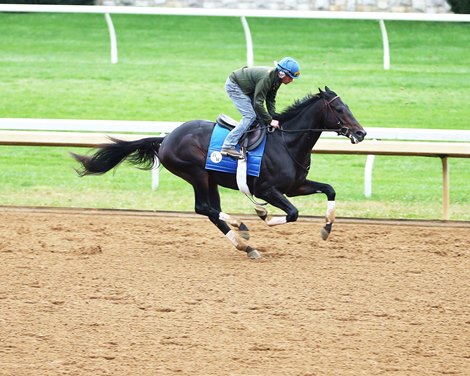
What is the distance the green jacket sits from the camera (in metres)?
9.63

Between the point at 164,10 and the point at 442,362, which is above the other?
the point at 164,10

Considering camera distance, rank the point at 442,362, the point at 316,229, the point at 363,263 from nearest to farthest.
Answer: the point at 442,362 < the point at 363,263 < the point at 316,229

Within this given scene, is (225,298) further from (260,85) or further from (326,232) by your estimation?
(260,85)

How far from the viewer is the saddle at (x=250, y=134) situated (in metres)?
9.86

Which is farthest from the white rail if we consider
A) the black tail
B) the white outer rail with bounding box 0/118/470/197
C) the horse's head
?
the horse's head

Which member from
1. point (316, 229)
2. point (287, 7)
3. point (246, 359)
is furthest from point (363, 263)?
point (287, 7)

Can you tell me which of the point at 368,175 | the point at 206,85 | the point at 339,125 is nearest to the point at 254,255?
the point at 339,125

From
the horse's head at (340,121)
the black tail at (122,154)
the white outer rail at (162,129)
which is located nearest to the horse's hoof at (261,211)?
the horse's head at (340,121)

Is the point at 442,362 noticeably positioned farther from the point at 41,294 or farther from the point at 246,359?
the point at 41,294

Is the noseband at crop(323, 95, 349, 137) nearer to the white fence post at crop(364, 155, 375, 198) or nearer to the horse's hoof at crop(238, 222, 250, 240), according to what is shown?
the horse's hoof at crop(238, 222, 250, 240)

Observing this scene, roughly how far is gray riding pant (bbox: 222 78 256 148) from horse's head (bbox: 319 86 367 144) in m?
0.67

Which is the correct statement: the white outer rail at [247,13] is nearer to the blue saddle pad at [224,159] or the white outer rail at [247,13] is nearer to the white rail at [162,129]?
the white rail at [162,129]

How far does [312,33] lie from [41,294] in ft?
38.2

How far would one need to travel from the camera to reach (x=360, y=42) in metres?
18.6
